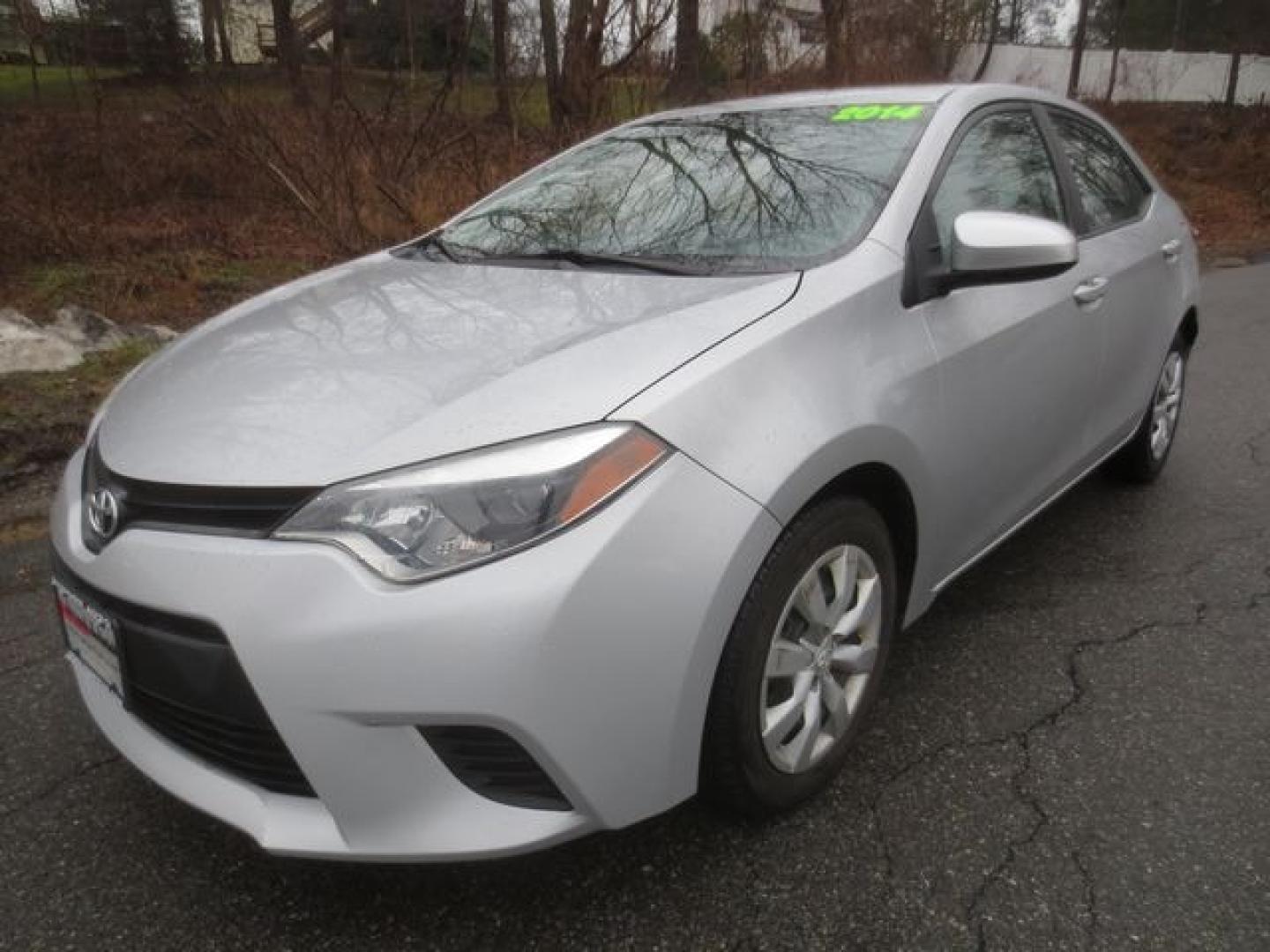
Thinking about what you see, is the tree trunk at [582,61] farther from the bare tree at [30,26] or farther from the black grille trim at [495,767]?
the black grille trim at [495,767]

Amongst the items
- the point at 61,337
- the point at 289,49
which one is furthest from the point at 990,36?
the point at 61,337

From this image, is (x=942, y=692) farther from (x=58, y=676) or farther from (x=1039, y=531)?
(x=58, y=676)

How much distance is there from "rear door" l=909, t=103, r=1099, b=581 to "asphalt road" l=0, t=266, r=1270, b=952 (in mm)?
428

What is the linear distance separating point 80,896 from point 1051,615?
2.51m

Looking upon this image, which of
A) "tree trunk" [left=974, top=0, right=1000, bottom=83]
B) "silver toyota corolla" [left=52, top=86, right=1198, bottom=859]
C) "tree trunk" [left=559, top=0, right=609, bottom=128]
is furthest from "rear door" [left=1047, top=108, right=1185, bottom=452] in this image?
"tree trunk" [left=974, top=0, right=1000, bottom=83]

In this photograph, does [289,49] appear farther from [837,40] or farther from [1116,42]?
[1116,42]

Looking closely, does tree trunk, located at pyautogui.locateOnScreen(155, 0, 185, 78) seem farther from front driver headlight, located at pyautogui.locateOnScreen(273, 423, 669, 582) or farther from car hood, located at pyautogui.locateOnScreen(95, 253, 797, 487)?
front driver headlight, located at pyautogui.locateOnScreen(273, 423, 669, 582)

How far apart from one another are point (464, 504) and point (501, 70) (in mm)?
7197

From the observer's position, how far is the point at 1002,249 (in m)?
2.13

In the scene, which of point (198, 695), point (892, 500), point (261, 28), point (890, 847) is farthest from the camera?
point (261, 28)

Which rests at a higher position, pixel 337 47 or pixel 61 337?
pixel 337 47

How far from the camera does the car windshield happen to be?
2.29 meters

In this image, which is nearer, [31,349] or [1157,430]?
[1157,430]

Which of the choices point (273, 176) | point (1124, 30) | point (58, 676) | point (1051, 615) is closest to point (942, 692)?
point (1051, 615)
